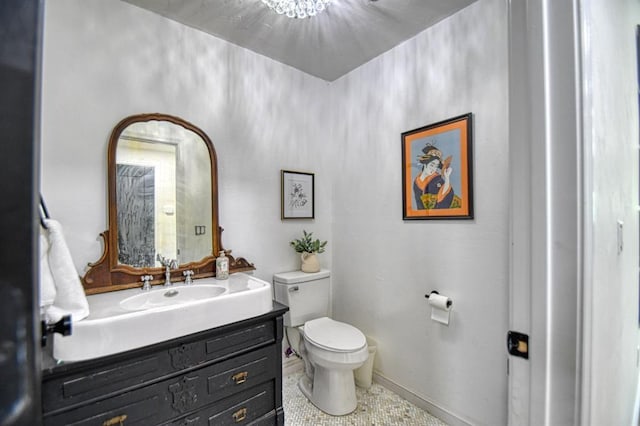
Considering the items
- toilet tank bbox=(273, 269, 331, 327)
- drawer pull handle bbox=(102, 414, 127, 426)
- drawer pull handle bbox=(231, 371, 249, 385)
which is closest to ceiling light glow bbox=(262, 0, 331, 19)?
toilet tank bbox=(273, 269, 331, 327)

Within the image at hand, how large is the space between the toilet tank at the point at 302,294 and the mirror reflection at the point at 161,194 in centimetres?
58

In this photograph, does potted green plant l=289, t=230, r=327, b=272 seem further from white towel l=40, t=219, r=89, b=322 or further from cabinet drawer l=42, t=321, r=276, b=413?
white towel l=40, t=219, r=89, b=322

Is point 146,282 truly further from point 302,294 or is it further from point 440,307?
point 440,307

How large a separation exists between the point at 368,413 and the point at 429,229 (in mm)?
1242

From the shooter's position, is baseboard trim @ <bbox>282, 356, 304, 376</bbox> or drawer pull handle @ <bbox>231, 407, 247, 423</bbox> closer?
drawer pull handle @ <bbox>231, 407, 247, 423</bbox>

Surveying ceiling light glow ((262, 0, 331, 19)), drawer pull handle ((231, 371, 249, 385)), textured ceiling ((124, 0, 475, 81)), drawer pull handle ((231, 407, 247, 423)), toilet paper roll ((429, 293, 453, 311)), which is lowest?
drawer pull handle ((231, 407, 247, 423))

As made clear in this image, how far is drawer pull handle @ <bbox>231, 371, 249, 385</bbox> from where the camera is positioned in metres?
1.45

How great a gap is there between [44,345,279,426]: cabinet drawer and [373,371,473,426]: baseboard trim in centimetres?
95

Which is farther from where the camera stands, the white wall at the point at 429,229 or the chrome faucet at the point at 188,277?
the chrome faucet at the point at 188,277

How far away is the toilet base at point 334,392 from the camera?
1811mm

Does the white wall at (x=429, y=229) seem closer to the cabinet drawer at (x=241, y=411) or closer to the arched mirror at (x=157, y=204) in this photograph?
the cabinet drawer at (x=241, y=411)

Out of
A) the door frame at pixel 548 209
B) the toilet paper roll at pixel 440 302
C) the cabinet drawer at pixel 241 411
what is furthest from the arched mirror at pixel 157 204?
the door frame at pixel 548 209

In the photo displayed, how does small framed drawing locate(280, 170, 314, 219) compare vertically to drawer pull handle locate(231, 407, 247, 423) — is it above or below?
above

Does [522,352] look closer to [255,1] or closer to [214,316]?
[214,316]
